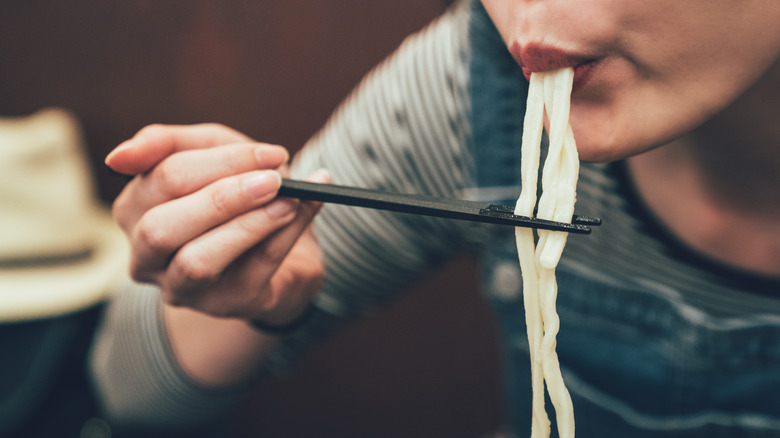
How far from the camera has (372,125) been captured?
1.05 m

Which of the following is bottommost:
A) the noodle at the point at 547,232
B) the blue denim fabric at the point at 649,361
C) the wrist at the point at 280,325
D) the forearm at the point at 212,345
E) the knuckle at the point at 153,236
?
the blue denim fabric at the point at 649,361

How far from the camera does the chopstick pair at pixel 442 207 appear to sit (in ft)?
1.94

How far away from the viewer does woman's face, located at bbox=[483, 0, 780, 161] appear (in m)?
0.51

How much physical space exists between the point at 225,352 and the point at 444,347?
1116 millimetres

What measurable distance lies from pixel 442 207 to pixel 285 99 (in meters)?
1.33

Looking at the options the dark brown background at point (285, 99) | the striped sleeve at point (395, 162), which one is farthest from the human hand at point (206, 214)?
the dark brown background at point (285, 99)

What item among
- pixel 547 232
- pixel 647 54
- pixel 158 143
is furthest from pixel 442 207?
pixel 158 143

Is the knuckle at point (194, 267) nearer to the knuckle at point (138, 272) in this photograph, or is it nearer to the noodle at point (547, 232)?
the knuckle at point (138, 272)

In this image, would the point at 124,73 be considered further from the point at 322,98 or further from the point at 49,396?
the point at 49,396

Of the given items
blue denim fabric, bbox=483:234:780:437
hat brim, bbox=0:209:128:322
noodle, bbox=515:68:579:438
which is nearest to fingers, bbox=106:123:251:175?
noodle, bbox=515:68:579:438

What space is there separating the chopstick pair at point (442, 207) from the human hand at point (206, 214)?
0.07 meters

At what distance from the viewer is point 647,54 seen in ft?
1.73

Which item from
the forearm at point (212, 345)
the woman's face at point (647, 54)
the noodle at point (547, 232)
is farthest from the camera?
the forearm at point (212, 345)

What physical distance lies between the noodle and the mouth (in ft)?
0.05
